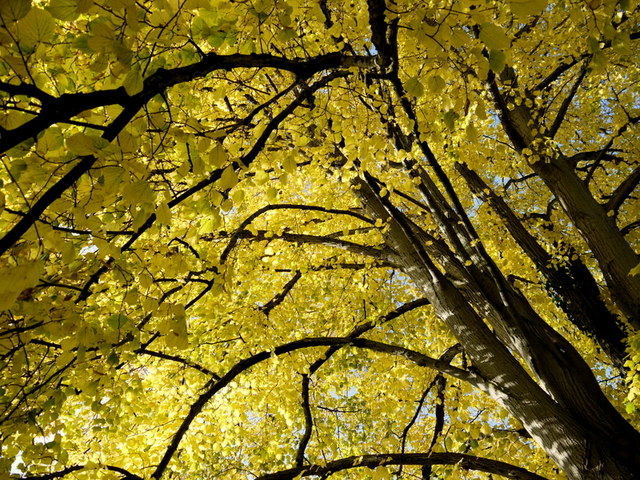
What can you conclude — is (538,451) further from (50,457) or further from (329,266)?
(50,457)

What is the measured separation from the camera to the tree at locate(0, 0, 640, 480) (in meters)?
1.53

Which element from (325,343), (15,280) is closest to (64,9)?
(15,280)

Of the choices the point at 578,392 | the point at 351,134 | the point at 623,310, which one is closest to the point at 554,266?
the point at 623,310

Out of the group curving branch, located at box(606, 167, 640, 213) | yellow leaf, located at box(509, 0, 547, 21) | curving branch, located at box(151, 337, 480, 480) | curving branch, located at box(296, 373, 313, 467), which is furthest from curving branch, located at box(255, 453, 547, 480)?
curving branch, located at box(606, 167, 640, 213)

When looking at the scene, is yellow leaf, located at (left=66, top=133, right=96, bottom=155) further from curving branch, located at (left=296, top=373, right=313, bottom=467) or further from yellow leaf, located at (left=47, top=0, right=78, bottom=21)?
curving branch, located at (left=296, top=373, right=313, bottom=467)

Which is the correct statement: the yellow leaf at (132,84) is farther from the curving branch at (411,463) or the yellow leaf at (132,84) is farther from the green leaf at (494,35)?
the curving branch at (411,463)

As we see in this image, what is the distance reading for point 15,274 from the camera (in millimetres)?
1226

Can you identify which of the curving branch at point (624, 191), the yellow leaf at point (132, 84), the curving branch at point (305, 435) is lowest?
the curving branch at point (305, 435)

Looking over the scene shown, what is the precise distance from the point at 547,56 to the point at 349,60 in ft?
20.1

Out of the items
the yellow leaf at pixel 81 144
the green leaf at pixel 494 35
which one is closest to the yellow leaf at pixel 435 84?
the green leaf at pixel 494 35

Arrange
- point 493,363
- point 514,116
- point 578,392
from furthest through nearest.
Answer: point 514,116
point 493,363
point 578,392

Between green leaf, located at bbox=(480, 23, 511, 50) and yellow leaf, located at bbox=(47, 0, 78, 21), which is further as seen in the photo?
green leaf, located at bbox=(480, 23, 511, 50)

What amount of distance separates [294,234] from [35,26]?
3812 mm

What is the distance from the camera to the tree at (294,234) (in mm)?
1534
